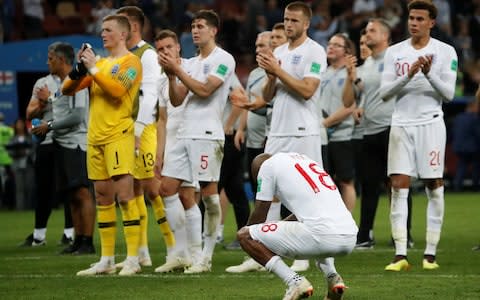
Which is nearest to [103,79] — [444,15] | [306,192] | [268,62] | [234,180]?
[268,62]

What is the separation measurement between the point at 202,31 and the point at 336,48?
326 cm

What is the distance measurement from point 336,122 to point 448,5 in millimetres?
15708

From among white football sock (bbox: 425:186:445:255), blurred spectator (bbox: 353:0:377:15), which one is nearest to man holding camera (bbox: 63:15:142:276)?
white football sock (bbox: 425:186:445:255)

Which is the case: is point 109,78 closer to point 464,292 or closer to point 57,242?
point 464,292

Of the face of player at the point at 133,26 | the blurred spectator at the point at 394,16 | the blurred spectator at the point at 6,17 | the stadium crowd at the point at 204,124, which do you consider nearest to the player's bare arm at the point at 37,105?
the stadium crowd at the point at 204,124

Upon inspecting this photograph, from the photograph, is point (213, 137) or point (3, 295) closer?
point (3, 295)

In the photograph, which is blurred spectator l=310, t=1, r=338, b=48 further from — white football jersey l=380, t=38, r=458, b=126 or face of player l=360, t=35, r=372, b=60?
white football jersey l=380, t=38, r=458, b=126

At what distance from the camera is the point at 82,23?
87.0ft

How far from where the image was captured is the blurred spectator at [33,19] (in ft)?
83.5

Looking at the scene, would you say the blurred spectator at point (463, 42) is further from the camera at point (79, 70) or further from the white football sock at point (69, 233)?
the camera at point (79, 70)

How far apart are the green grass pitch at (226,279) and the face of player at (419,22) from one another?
2.30 meters

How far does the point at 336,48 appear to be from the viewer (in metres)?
14.8

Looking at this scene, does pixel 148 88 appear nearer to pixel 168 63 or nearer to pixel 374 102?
pixel 168 63

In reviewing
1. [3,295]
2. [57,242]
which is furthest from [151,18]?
[3,295]
